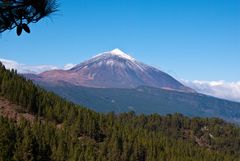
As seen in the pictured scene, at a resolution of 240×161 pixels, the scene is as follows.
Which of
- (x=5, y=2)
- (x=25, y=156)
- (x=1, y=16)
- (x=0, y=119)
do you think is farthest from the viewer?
(x=0, y=119)

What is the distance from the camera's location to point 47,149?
172625 mm

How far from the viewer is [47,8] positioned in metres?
16.5

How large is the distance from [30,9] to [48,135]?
183m

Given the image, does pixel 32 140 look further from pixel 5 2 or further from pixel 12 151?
pixel 5 2

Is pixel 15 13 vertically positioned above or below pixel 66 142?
above

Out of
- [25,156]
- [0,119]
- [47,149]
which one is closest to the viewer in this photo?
[25,156]

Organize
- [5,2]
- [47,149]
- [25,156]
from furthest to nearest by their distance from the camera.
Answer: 1. [47,149]
2. [25,156]
3. [5,2]

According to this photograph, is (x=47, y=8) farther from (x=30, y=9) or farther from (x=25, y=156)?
(x=25, y=156)

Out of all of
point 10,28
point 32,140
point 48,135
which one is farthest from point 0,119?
point 10,28

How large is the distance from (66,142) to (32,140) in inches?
1268

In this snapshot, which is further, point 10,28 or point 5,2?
point 10,28

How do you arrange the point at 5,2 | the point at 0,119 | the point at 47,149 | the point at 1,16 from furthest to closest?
the point at 0,119
the point at 47,149
the point at 1,16
the point at 5,2

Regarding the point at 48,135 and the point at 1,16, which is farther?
A: the point at 48,135

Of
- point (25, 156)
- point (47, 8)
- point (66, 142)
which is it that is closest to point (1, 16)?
point (47, 8)
